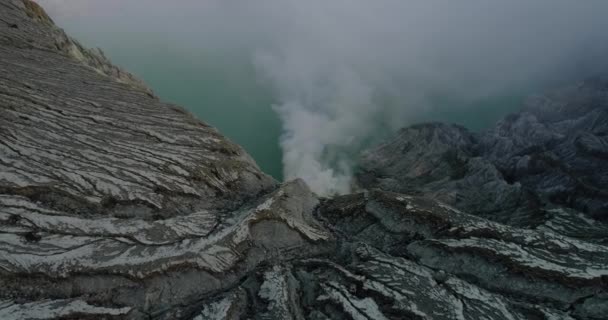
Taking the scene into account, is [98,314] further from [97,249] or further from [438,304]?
[438,304]

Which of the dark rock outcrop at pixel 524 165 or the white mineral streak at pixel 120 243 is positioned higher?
the dark rock outcrop at pixel 524 165

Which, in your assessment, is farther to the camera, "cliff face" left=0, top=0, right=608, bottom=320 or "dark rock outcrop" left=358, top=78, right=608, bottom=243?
"dark rock outcrop" left=358, top=78, right=608, bottom=243

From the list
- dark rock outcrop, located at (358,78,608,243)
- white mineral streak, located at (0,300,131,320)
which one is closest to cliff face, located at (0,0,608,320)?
white mineral streak, located at (0,300,131,320)

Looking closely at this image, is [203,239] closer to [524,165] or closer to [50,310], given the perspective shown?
[50,310]

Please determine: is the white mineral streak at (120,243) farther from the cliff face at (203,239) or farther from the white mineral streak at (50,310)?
the white mineral streak at (50,310)

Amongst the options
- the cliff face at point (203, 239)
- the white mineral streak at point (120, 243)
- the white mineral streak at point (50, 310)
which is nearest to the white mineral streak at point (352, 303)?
the cliff face at point (203, 239)

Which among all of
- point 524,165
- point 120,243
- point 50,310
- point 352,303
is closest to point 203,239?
point 120,243

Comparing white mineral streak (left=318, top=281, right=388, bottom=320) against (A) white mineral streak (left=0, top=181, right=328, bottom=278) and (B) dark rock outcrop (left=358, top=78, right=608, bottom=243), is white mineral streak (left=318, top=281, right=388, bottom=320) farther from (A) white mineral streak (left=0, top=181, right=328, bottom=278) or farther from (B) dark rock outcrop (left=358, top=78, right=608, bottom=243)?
(B) dark rock outcrop (left=358, top=78, right=608, bottom=243)

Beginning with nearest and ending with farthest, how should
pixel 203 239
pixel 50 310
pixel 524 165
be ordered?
pixel 50 310 < pixel 203 239 < pixel 524 165
